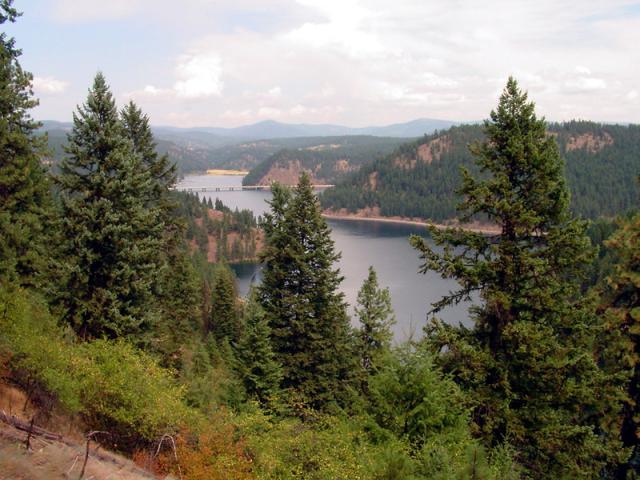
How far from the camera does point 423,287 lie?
95.6 meters

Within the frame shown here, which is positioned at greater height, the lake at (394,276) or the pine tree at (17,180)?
the pine tree at (17,180)

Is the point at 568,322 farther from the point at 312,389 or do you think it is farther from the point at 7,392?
the point at 7,392

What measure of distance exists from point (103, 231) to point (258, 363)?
7.78m

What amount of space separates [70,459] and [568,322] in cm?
1191

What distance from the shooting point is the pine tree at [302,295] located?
22359 mm

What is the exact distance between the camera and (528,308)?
13.0m

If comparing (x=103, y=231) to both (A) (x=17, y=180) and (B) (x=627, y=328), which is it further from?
(B) (x=627, y=328)

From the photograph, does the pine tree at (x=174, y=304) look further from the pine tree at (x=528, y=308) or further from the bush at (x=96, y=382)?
the pine tree at (x=528, y=308)

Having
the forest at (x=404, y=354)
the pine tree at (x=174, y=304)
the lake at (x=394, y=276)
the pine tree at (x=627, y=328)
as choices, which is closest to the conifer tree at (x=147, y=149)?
the pine tree at (x=174, y=304)

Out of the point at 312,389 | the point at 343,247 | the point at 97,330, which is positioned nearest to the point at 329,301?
the point at 312,389

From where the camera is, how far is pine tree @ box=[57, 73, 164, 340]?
1778 cm

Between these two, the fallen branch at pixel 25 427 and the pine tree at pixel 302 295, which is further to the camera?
the pine tree at pixel 302 295

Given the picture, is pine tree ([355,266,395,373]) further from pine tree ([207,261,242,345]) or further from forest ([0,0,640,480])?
pine tree ([207,261,242,345])

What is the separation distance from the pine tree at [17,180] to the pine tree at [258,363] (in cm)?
827
